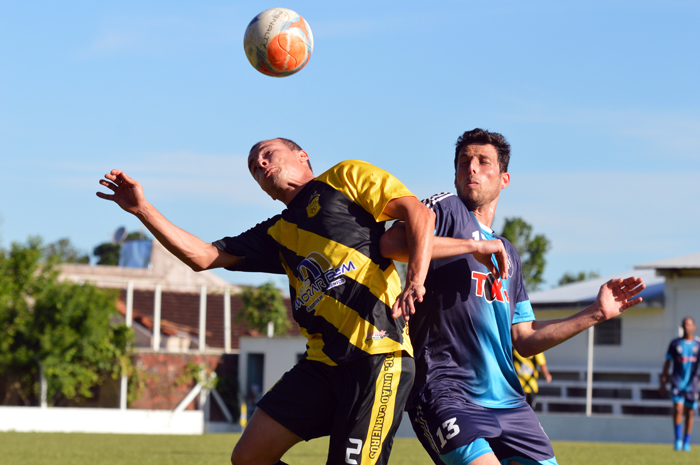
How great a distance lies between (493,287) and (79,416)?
2251cm

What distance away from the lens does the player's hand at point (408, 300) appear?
385 cm

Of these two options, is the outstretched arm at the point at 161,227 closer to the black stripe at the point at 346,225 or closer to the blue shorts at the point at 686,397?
the black stripe at the point at 346,225

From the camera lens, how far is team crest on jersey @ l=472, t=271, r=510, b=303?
4.65m

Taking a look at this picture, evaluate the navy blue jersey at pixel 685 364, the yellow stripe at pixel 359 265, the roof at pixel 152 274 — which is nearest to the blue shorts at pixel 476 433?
the yellow stripe at pixel 359 265

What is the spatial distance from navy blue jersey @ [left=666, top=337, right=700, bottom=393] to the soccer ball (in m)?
13.2

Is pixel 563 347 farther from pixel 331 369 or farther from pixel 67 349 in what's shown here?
pixel 331 369

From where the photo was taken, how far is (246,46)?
5793 millimetres

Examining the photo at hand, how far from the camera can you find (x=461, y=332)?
4566 mm

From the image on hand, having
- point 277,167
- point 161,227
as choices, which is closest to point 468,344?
point 277,167

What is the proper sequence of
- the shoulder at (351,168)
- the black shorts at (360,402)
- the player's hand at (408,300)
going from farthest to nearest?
the shoulder at (351,168) < the black shorts at (360,402) < the player's hand at (408,300)

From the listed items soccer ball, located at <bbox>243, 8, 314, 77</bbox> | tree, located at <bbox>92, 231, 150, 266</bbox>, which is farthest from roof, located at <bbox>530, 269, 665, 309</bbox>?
tree, located at <bbox>92, 231, 150, 266</bbox>

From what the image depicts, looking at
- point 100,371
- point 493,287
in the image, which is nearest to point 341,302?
point 493,287

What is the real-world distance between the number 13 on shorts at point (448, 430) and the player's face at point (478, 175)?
1215 mm

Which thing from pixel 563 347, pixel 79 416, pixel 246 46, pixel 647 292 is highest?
pixel 246 46
